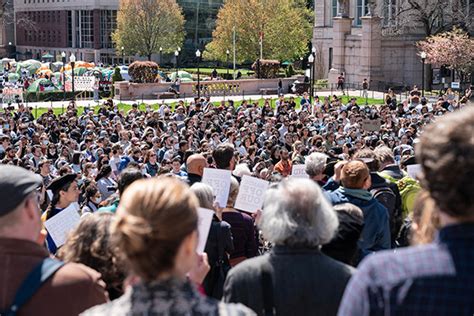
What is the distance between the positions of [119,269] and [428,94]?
162 feet

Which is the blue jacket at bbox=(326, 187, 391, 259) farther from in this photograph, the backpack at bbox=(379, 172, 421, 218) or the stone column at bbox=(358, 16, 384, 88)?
the stone column at bbox=(358, 16, 384, 88)

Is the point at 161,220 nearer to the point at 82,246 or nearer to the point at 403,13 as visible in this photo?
the point at 82,246

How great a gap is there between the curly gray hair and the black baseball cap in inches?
50.6

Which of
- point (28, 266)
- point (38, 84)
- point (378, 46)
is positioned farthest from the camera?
point (378, 46)

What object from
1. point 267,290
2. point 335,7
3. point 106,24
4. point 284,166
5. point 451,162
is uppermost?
point 106,24

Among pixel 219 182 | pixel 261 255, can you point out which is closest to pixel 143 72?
pixel 219 182

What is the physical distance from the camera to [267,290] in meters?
4.38

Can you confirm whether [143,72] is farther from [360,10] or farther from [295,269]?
[295,269]

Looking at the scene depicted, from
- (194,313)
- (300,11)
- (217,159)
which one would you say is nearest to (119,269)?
(194,313)

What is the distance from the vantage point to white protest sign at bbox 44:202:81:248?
7.22 m

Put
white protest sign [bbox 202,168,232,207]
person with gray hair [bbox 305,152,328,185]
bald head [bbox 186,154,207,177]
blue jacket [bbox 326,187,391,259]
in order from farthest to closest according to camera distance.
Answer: bald head [bbox 186,154,207,177] → person with gray hair [bbox 305,152,328,185] → white protest sign [bbox 202,168,232,207] → blue jacket [bbox 326,187,391,259]

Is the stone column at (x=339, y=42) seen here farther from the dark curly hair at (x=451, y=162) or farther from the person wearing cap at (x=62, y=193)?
the dark curly hair at (x=451, y=162)

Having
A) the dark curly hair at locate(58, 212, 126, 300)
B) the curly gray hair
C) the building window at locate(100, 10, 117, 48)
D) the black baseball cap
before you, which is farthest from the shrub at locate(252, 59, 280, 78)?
the black baseball cap

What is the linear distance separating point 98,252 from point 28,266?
0.73 m
